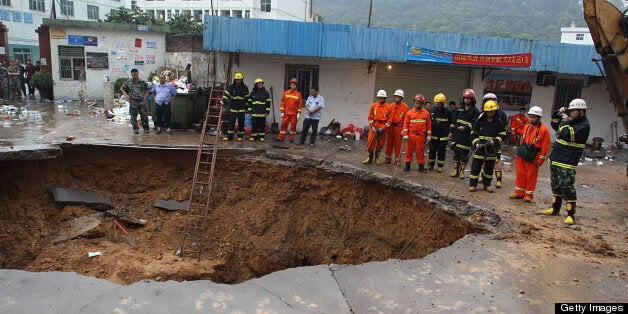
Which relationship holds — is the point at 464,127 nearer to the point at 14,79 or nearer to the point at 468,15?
the point at 14,79

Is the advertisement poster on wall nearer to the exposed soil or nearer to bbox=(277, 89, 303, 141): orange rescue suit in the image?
bbox=(277, 89, 303, 141): orange rescue suit

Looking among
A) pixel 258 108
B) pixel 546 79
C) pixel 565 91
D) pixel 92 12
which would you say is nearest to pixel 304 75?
pixel 258 108

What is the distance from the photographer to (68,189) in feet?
27.2

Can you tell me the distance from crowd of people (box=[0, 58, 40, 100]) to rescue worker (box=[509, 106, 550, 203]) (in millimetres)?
17016

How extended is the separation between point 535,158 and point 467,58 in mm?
5999

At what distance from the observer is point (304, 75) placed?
41.9 ft

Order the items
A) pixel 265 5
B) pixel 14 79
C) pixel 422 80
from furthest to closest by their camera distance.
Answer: pixel 265 5
pixel 14 79
pixel 422 80

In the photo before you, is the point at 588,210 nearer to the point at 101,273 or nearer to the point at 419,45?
the point at 419,45

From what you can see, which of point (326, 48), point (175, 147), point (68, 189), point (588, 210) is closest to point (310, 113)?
point (326, 48)

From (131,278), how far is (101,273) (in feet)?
1.60

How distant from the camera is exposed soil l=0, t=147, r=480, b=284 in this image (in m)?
6.69

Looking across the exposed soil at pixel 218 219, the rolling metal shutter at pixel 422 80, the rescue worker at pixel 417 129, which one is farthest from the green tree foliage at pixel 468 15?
the exposed soil at pixel 218 219

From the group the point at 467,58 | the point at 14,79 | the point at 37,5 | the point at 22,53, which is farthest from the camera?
the point at 37,5

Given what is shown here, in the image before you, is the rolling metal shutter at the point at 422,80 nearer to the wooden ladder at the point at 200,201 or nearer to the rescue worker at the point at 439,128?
the rescue worker at the point at 439,128
